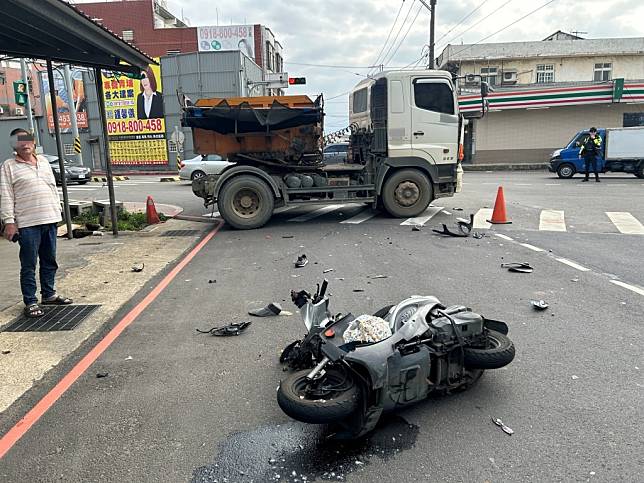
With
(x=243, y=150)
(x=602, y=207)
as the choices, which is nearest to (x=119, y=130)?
(x=243, y=150)

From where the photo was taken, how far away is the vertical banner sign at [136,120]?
34.3 metres

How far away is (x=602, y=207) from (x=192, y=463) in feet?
41.5

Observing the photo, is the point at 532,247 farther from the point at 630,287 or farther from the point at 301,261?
the point at 301,261

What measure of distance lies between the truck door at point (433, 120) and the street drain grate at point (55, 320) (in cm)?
760

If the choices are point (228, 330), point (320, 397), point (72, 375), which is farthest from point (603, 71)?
point (72, 375)

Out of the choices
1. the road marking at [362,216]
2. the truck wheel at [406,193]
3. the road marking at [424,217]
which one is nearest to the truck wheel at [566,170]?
the road marking at [424,217]

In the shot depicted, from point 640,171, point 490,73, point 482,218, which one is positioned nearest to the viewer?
point 482,218

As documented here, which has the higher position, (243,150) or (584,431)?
(243,150)

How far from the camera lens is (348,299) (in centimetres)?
586

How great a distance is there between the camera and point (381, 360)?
308 cm

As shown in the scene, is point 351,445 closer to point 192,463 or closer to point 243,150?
point 192,463

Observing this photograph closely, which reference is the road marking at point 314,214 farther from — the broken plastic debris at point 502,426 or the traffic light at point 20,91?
the traffic light at point 20,91

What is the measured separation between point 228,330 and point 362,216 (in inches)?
297

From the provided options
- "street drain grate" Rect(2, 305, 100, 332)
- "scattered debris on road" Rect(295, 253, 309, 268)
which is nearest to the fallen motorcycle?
"street drain grate" Rect(2, 305, 100, 332)
